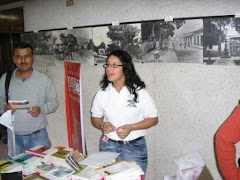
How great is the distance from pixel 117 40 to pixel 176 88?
0.86m

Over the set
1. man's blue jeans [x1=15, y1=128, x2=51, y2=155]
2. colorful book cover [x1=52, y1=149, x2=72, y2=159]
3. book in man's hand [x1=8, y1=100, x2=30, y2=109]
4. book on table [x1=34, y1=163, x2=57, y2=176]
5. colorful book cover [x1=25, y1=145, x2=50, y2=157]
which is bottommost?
man's blue jeans [x1=15, y1=128, x2=51, y2=155]

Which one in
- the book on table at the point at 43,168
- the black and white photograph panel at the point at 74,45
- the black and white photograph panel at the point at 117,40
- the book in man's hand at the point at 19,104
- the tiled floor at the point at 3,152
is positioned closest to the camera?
the book on table at the point at 43,168

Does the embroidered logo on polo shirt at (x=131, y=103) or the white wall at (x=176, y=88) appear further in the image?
the white wall at (x=176, y=88)

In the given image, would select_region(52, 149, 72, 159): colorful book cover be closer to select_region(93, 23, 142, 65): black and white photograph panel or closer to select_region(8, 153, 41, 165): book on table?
select_region(8, 153, 41, 165): book on table

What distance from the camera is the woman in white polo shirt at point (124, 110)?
2.07 meters

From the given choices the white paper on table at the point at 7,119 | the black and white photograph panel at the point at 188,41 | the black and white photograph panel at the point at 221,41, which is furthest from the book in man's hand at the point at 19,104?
the black and white photograph panel at the point at 221,41

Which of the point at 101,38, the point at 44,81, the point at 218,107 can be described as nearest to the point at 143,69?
the point at 101,38

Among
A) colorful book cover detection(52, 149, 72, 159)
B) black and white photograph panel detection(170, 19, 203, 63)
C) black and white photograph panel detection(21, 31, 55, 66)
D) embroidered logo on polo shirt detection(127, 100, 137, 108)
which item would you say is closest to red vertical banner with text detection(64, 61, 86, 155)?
colorful book cover detection(52, 149, 72, 159)

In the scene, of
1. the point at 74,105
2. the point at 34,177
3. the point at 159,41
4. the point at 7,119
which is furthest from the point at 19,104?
the point at 159,41

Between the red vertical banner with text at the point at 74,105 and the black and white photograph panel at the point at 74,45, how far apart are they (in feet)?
2.37

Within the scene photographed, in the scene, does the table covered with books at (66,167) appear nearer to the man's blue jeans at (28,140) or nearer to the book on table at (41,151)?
the book on table at (41,151)

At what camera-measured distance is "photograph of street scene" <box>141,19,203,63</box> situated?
2.29 meters

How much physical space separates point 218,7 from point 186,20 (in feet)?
0.97

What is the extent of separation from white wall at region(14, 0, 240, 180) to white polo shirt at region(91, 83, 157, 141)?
0.50 metres
